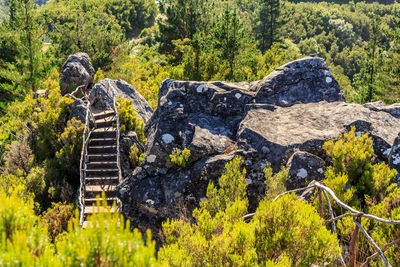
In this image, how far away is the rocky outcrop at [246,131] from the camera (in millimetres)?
6211

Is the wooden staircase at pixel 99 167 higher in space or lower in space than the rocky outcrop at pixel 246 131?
lower

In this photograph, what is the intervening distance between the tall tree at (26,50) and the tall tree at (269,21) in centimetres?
3027

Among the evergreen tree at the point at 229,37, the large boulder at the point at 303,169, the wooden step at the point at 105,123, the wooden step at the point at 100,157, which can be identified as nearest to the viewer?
the large boulder at the point at 303,169

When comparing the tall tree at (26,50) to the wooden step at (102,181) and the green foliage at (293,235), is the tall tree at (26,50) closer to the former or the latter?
the wooden step at (102,181)

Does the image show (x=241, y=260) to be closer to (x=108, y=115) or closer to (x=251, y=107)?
(x=251, y=107)

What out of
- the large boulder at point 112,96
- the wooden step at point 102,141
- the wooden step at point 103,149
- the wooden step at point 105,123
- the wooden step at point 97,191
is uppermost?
the large boulder at point 112,96

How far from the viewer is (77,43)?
62.5ft

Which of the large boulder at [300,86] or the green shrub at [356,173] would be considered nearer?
the green shrub at [356,173]

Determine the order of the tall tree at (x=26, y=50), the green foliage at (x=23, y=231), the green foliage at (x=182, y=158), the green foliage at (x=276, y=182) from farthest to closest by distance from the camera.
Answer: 1. the tall tree at (x=26, y=50)
2. the green foliage at (x=182, y=158)
3. the green foliage at (x=276, y=182)
4. the green foliage at (x=23, y=231)

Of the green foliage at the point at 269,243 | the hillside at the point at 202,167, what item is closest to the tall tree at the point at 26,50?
the hillside at the point at 202,167

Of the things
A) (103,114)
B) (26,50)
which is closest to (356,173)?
(103,114)

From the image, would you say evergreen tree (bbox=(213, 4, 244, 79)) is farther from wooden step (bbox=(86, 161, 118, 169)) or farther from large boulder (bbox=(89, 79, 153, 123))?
wooden step (bbox=(86, 161, 118, 169))

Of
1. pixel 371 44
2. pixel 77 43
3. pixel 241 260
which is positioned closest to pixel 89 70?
pixel 77 43

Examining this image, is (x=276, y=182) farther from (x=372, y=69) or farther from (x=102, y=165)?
(x=372, y=69)
